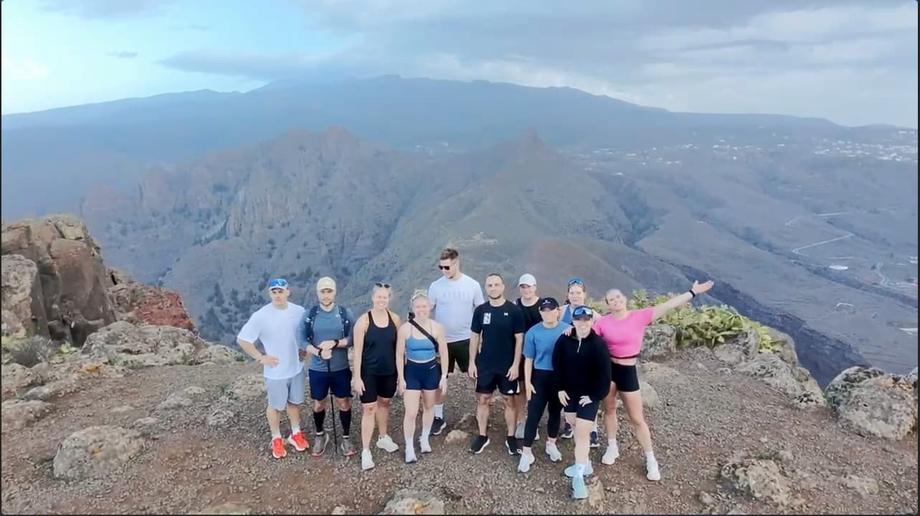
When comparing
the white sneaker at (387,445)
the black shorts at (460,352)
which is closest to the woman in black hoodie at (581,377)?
the black shorts at (460,352)

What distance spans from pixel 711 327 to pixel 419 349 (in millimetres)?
7880

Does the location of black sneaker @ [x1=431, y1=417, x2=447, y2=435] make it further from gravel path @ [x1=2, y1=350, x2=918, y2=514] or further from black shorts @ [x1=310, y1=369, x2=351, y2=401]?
black shorts @ [x1=310, y1=369, x2=351, y2=401]

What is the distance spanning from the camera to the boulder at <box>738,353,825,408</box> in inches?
385

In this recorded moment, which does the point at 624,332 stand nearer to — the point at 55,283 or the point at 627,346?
the point at 627,346

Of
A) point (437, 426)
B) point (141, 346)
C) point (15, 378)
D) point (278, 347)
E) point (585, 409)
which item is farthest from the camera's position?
point (141, 346)

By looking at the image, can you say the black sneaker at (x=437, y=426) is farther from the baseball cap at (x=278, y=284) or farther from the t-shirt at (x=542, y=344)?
Result: the baseball cap at (x=278, y=284)

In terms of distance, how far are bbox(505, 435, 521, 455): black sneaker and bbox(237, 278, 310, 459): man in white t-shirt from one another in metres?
2.47

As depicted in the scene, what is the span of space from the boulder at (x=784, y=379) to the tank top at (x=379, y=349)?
21.5ft

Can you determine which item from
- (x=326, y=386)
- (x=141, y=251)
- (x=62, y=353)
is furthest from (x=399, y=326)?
(x=141, y=251)

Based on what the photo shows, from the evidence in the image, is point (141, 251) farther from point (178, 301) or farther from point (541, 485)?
point (541, 485)

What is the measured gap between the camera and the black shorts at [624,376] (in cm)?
676

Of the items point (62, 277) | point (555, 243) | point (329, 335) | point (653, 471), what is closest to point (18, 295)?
point (62, 277)

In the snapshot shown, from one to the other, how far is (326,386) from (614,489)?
11.1 ft

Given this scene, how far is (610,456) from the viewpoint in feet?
23.9
